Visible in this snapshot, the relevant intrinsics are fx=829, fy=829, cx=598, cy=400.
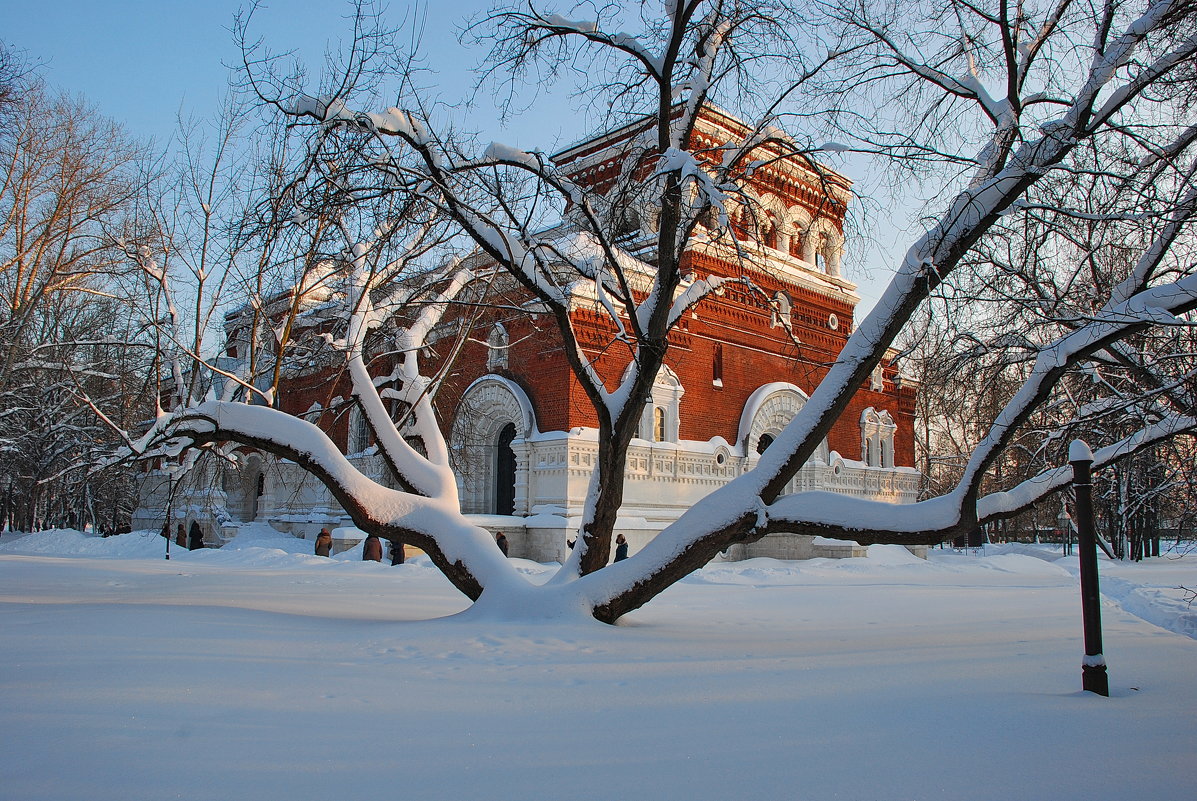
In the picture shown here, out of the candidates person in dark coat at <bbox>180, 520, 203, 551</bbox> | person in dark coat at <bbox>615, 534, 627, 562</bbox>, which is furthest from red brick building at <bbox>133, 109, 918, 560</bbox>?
person in dark coat at <bbox>180, 520, 203, 551</bbox>

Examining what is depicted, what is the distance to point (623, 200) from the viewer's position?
7.44 meters

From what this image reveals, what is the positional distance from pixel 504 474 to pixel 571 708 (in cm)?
1572

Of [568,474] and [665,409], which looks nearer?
[568,474]

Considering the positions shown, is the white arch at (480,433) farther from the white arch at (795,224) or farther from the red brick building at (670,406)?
the white arch at (795,224)

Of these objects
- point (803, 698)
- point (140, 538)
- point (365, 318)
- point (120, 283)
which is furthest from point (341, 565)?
point (803, 698)

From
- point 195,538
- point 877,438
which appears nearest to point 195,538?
point 195,538

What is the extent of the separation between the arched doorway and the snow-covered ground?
37.9 feet

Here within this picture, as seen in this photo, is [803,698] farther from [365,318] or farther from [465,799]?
[365,318]

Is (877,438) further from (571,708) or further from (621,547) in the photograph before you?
(571,708)

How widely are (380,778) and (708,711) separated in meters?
1.81

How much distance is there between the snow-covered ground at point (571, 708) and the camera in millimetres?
3287

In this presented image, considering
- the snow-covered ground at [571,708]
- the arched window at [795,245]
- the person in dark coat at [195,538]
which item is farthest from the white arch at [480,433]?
the snow-covered ground at [571,708]

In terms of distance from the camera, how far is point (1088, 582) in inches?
197

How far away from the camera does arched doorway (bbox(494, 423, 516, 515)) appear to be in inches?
783
